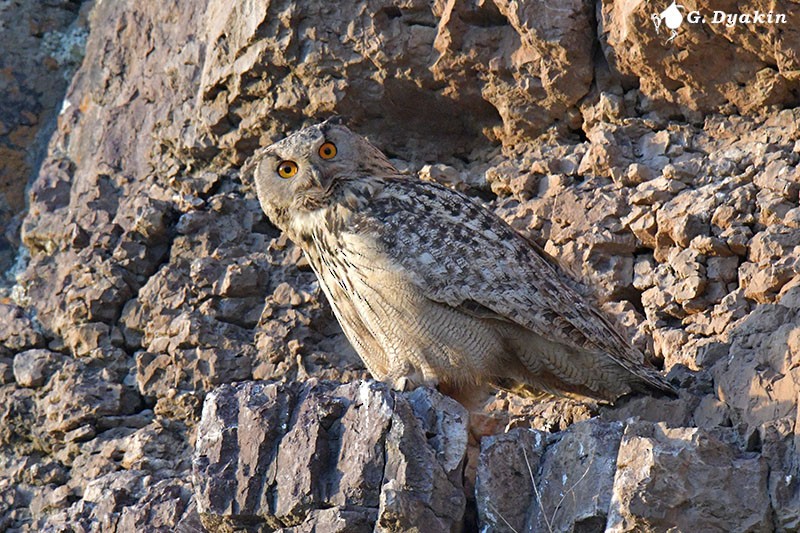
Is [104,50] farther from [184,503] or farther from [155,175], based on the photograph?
[184,503]

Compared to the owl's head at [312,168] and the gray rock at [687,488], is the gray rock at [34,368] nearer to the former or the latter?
the owl's head at [312,168]

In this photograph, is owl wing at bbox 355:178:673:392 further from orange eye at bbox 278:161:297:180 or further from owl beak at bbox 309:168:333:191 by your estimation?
orange eye at bbox 278:161:297:180

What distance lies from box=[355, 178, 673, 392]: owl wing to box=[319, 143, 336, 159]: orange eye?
0.95 ft

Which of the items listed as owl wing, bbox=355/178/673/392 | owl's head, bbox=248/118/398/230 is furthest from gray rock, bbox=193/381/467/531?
owl's head, bbox=248/118/398/230

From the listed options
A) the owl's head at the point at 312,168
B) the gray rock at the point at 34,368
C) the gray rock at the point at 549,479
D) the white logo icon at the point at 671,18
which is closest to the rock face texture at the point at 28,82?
the gray rock at the point at 34,368

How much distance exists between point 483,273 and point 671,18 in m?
1.65

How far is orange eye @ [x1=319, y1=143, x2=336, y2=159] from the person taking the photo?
5004mm

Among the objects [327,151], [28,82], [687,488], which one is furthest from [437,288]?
[28,82]

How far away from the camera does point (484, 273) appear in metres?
4.70

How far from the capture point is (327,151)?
5.01 metres

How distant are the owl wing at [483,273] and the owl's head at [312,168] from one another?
0.21 metres

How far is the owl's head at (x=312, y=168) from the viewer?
4.95 meters

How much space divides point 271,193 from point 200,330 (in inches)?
56.4

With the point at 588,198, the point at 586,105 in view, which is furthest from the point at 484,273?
the point at 586,105
